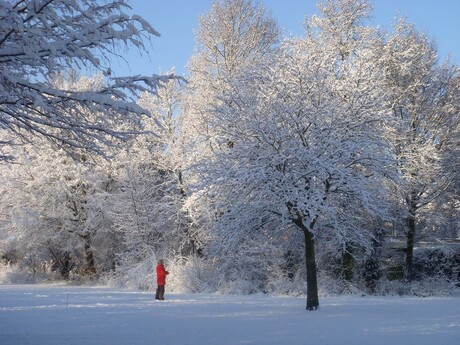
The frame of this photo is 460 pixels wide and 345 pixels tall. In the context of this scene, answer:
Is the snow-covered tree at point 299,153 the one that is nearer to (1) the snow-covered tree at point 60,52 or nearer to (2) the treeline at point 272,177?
(2) the treeline at point 272,177

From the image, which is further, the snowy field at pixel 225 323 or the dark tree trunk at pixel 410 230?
the dark tree trunk at pixel 410 230

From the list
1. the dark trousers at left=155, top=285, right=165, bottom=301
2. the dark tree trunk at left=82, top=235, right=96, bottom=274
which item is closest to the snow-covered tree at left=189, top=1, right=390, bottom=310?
the dark trousers at left=155, top=285, right=165, bottom=301

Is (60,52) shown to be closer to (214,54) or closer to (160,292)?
(160,292)

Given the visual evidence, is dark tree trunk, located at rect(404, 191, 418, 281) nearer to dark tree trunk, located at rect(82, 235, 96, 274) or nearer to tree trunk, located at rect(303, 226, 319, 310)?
tree trunk, located at rect(303, 226, 319, 310)

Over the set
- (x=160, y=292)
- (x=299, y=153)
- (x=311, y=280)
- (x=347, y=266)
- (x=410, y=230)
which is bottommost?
(x=160, y=292)

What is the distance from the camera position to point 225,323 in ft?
35.1

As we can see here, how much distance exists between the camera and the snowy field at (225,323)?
8680 mm

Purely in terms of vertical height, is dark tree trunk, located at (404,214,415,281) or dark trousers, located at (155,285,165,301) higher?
dark tree trunk, located at (404,214,415,281)

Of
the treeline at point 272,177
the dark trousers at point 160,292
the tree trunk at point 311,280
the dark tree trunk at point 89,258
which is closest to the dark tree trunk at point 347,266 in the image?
the treeline at point 272,177

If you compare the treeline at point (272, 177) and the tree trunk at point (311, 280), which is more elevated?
A: the treeline at point (272, 177)

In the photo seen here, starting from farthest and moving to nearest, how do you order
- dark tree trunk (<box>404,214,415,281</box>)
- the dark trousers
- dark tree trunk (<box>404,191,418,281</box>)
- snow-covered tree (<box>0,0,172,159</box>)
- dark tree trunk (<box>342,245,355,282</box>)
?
dark tree trunk (<box>404,214,415,281</box>)
dark tree trunk (<box>404,191,418,281</box>)
dark tree trunk (<box>342,245,355,282</box>)
the dark trousers
snow-covered tree (<box>0,0,172,159</box>)

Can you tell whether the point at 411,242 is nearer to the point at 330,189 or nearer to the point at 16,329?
the point at 330,189

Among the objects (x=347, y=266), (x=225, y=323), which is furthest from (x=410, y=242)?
(x=225, y=323)

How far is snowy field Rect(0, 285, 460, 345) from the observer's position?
868 centimetres
